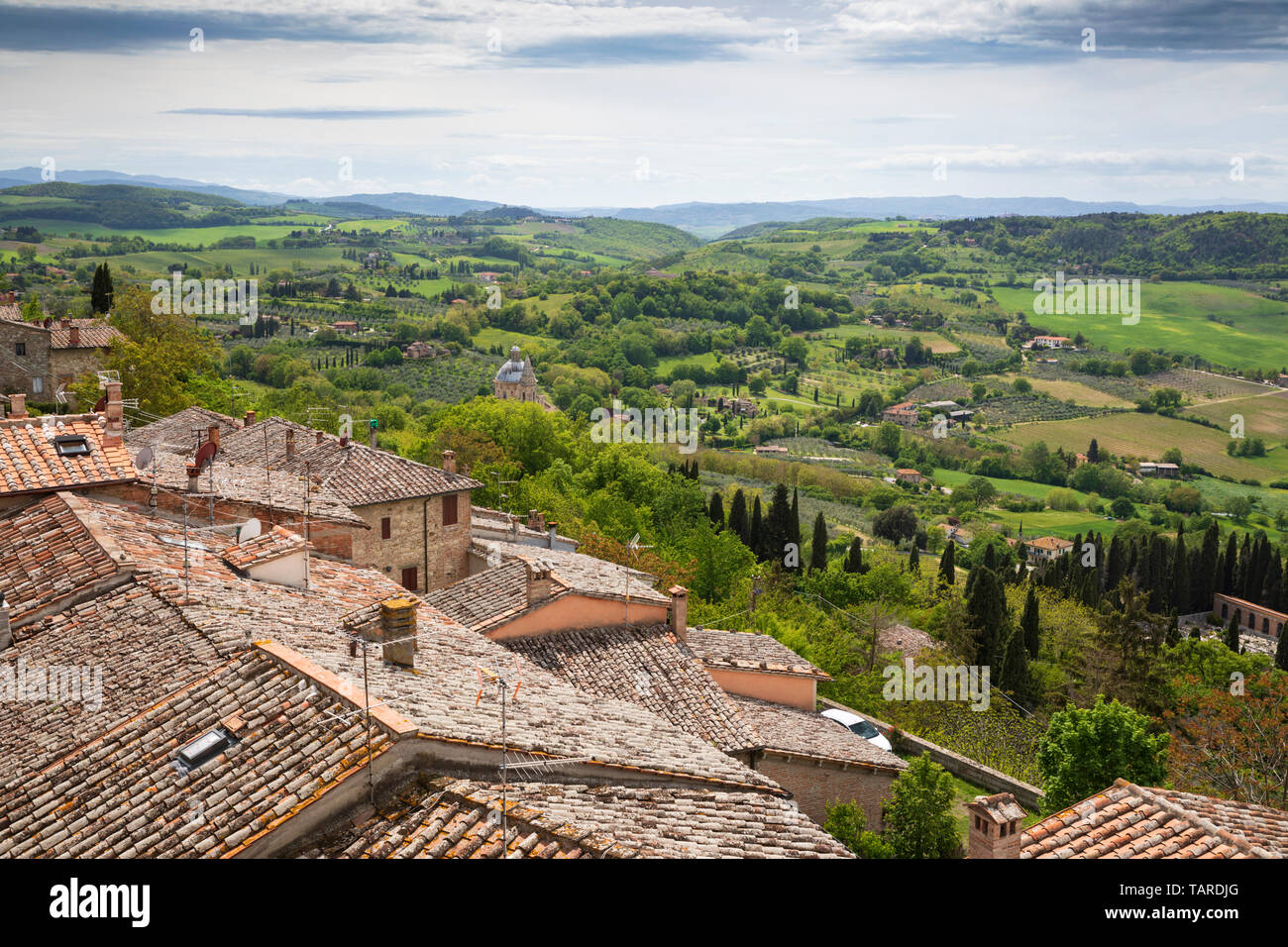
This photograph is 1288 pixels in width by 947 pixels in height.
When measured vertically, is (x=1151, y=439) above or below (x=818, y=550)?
above

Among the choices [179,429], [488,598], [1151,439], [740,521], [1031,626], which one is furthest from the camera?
[1151,439]

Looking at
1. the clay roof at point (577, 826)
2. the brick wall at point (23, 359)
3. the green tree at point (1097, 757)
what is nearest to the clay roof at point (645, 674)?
the green tree at point (1097, 757)

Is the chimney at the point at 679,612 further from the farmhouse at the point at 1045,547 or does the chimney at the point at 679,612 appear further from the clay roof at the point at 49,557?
the farmhouse at the point at 1045,547

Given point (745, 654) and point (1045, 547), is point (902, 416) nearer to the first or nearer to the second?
point (1045, 547)

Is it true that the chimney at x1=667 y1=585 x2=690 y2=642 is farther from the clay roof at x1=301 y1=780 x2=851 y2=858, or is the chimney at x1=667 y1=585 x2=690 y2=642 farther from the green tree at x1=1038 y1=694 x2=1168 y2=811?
the clay roof at x1=301 y1=780 x2=851 y2=858

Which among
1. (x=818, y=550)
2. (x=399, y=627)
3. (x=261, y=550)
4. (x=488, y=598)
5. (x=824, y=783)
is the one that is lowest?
(x=818, y=550)
